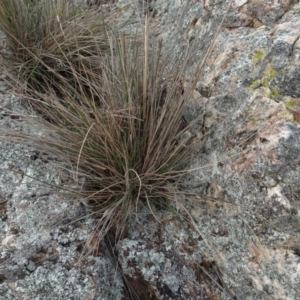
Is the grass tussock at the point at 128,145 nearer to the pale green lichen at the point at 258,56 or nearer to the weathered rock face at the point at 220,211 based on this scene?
the weathered rock face at the point at 220,211

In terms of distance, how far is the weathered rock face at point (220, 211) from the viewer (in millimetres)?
1079

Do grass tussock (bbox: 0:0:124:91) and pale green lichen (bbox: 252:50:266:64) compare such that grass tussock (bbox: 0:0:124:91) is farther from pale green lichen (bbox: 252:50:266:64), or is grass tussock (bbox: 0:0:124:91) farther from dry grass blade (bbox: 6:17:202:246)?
pale green lichen (bbox: 252:50:266:64)

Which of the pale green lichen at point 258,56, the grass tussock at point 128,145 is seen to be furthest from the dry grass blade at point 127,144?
the pale green lichen at point 258,56

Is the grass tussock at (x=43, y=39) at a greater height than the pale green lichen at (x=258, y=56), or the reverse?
the pale green lichen at (x=258, y=56)

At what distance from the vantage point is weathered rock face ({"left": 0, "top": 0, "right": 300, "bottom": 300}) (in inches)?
42.5

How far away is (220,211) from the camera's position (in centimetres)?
121

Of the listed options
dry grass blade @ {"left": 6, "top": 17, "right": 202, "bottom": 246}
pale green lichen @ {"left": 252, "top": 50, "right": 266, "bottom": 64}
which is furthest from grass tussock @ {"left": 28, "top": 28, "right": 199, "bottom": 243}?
pale green lichen @ {"left": 252, "top": 50, "right": 266, "bottom": 64}

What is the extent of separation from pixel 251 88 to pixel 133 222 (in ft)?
1.83

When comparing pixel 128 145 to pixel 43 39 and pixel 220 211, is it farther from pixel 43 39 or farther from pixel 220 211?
pixel 43 39

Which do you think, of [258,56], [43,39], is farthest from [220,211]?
[43,39]

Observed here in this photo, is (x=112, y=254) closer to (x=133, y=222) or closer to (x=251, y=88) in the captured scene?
(x=133, y=222)

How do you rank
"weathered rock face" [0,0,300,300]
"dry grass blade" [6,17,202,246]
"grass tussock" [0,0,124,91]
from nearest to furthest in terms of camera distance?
"weathered rock face" [0,0,300,300] < "dry grass blade" [6,17,202,246] < "grass tussock" [0,0,124,91]

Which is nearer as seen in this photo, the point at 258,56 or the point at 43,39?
the point at 258,56

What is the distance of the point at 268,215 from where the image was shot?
108cm
